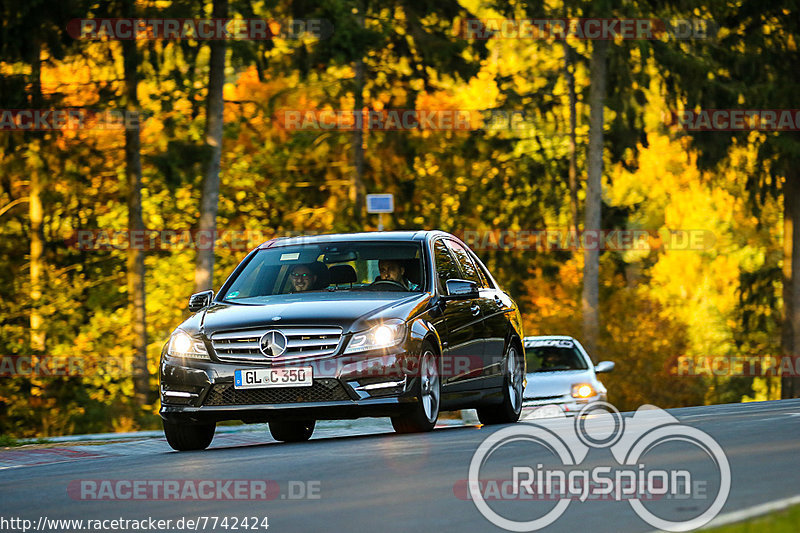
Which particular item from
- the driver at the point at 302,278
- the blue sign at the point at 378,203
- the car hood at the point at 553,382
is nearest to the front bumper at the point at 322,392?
the driver at the point at 302,278

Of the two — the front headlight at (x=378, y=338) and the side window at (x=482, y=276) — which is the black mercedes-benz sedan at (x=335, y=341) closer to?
the front headlight at (x=378, y=338)

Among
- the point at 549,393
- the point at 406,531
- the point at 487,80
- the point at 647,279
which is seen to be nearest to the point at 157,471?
the point at 406,531

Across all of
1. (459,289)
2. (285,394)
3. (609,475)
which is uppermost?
(459,289)

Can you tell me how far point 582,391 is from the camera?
2030 cm

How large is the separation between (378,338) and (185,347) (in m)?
1.59

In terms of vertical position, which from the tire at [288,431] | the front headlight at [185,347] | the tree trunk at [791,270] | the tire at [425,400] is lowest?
the tree trunk at [791,270]

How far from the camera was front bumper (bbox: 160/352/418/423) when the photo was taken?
39.1ft

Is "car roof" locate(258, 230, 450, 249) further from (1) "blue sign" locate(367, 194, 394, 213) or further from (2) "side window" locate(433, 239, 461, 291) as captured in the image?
(1) "blue sign" locate(367, 194, 394, 213)

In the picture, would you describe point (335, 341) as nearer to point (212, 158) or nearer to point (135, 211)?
point (212, 158)

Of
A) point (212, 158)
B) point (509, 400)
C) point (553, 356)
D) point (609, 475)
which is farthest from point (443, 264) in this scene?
point (212, 158)

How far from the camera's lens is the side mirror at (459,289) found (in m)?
13.3

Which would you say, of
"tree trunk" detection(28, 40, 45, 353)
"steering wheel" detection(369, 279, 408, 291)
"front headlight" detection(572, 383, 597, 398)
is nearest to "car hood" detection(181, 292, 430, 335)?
"steering wheel" detection(369, 279, 408, 291)

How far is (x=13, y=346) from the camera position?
1204 inches

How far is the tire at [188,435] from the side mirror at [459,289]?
7.55 feet
